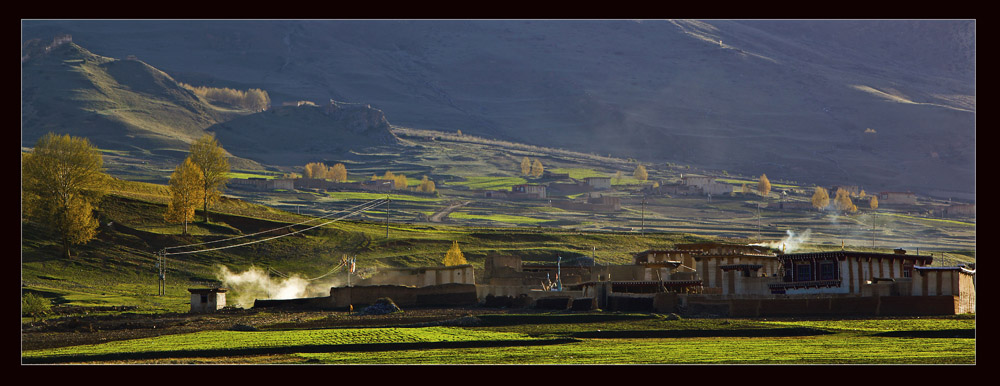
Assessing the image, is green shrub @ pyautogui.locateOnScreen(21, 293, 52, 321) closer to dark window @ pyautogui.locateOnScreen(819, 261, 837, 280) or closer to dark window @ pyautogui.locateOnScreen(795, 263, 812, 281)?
dark window @ pyautogui.locateOnScreen(795, 263, 812, 281)

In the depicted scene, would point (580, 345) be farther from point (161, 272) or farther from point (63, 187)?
point (63, 187)

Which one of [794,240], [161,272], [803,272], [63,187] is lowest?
[161,272]

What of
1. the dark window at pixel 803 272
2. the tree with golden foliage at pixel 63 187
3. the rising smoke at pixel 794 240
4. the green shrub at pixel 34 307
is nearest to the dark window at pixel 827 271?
the dark window at pixel 803 272

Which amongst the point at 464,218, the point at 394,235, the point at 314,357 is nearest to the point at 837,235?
the point at 464,218

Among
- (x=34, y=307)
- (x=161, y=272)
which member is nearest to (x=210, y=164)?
(x=161, y=272)

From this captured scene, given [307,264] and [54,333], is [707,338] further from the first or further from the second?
[307,264]

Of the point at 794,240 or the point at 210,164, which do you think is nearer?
the point at 210,164

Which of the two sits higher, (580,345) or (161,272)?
(161,272)
